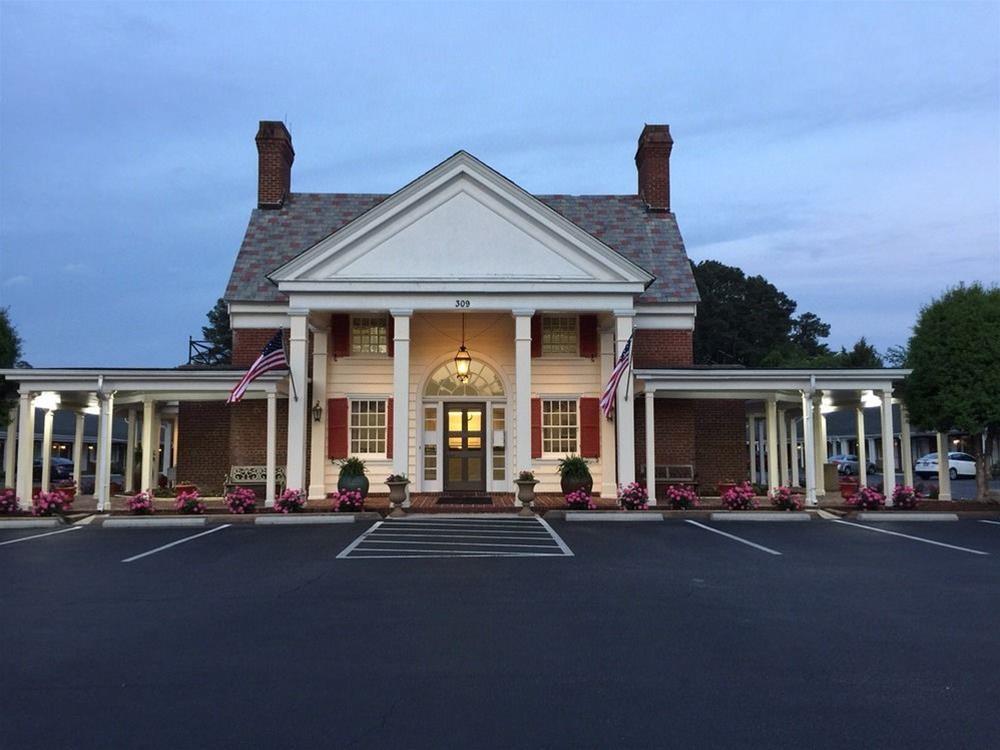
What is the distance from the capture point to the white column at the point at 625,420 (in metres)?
18.9

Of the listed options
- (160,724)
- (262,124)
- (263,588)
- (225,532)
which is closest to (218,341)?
(262,124)

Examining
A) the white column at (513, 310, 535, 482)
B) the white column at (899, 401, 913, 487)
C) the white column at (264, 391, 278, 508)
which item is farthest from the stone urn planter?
the white column at (899, 401, 913, 487)

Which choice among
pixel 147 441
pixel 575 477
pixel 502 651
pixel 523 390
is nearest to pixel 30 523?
pixel 147 441

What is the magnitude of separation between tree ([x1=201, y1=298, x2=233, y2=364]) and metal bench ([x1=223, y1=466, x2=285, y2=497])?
1732 inches

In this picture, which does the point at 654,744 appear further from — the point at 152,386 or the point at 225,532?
the point at 152,386

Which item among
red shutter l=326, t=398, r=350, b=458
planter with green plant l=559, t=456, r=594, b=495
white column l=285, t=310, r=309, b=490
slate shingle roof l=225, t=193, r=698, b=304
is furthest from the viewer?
slate shingle roof l=225, t=193, r=698, b=304

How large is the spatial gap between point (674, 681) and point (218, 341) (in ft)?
214

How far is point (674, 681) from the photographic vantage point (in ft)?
17.9

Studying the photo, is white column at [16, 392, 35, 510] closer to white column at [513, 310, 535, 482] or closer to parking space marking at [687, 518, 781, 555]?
white column at [513, 310, 535, 482]

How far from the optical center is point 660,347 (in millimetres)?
21688

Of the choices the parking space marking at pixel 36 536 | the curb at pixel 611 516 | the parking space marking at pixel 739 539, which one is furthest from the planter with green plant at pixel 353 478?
the parking space marking at pixel 739 539

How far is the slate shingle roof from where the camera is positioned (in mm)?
21719

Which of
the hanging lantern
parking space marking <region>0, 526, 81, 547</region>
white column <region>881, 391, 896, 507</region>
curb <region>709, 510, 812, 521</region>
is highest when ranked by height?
the hanging lantern

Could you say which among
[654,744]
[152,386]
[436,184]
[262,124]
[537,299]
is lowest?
[654,744]
